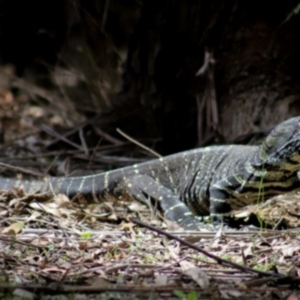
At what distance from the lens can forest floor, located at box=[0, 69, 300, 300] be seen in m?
3.77

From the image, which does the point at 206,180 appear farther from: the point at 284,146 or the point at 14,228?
the point at 14,228

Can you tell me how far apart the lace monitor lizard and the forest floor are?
0.18 meters

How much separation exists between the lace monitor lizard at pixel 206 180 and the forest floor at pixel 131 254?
18 centimetres

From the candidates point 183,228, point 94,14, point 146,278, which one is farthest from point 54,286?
point 94,14

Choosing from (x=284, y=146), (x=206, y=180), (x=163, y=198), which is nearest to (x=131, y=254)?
(x=284, y=146)

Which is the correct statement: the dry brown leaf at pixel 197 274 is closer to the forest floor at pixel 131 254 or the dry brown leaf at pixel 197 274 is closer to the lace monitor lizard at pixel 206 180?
the forest floor at pixel 131 254

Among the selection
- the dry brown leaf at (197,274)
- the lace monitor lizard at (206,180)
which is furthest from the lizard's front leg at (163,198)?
the dry brown leaf at (197,274)

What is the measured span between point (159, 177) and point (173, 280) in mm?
3548

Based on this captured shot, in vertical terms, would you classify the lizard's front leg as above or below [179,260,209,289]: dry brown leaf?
above

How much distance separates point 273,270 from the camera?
423 cm

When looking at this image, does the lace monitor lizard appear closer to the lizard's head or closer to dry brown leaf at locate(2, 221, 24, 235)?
the lizard's head

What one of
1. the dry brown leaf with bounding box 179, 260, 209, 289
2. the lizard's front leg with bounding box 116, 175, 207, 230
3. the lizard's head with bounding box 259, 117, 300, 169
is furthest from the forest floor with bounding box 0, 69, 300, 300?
the lizard's head with bounding box 259, 117, 300, 169

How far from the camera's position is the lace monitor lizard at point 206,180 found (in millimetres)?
6176

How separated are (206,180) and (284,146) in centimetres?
130
